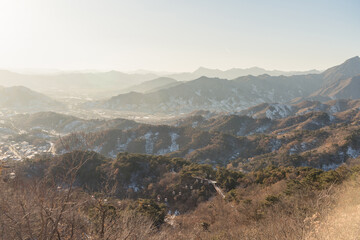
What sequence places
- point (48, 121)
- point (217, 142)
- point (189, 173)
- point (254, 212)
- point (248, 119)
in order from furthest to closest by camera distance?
point (48, 121) < point (248, 119) < point (217, 142) < point (189, 173) < point (254, 212)

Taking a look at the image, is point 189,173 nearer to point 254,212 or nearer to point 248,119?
point 254,212

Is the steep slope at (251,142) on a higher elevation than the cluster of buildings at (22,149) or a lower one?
higher

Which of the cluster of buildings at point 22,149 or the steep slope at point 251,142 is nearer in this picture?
the steep slope at point 251,142

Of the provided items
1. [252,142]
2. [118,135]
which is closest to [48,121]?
[118,135]

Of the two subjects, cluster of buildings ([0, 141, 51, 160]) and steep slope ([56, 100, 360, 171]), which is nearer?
steep slope ([56, 100, 360, 171])

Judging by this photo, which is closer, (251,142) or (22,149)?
(251,142)

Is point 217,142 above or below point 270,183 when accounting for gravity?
below

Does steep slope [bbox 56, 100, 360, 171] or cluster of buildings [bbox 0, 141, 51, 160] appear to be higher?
steep slope [bbox 56, 100, 360, 171]

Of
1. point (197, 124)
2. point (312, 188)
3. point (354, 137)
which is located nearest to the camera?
point (312, 188)

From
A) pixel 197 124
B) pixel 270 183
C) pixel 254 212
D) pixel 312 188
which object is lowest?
pixel 197 124

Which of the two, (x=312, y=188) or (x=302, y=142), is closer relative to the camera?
(x=312, y=188)

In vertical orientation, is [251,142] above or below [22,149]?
above
